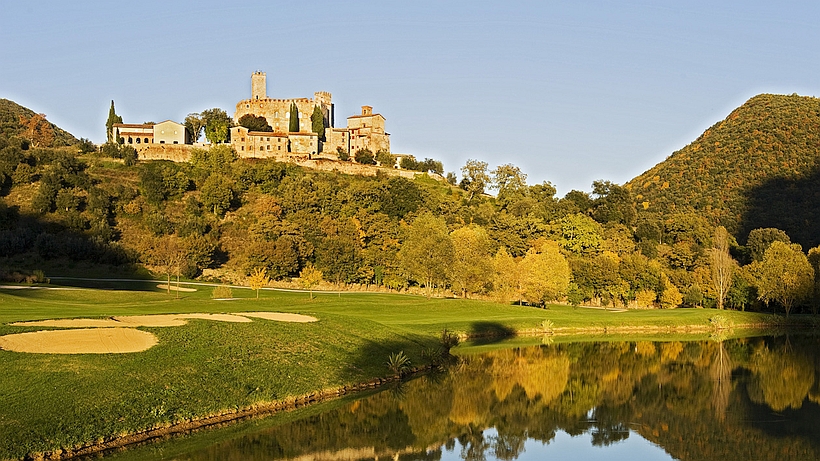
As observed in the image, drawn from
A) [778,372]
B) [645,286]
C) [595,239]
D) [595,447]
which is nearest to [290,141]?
[595,239]

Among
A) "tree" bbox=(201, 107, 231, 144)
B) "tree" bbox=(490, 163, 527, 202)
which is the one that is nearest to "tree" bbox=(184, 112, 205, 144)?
"tree" bbox=(201, 107, 231, 144)

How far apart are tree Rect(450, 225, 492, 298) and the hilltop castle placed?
190ft

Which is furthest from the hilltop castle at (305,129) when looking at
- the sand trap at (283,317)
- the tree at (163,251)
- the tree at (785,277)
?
the sand trap at (283,317)

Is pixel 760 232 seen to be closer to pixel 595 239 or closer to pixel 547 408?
pixel 595 239

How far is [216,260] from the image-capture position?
3388 inches

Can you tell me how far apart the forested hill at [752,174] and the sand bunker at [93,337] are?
92244mm

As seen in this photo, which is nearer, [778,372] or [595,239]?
[778,372]

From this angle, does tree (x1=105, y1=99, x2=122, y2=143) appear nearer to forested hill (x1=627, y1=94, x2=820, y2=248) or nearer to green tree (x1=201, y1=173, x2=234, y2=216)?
green tree (x1=201, y1=173, x2=234, y2=216)

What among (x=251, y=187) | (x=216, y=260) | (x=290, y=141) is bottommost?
(x=216, y=260)

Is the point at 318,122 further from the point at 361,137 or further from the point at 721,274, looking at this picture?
the point at 721,274

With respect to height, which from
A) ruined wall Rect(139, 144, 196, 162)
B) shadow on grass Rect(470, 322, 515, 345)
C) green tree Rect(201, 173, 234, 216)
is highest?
ruined wall Rect(139, 144, 196, 162)

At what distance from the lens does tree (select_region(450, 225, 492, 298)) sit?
6819cm

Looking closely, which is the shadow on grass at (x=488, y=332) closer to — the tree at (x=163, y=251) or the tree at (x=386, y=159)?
the tree at (x=163, y=251)

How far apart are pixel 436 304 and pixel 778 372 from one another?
1059 inches
